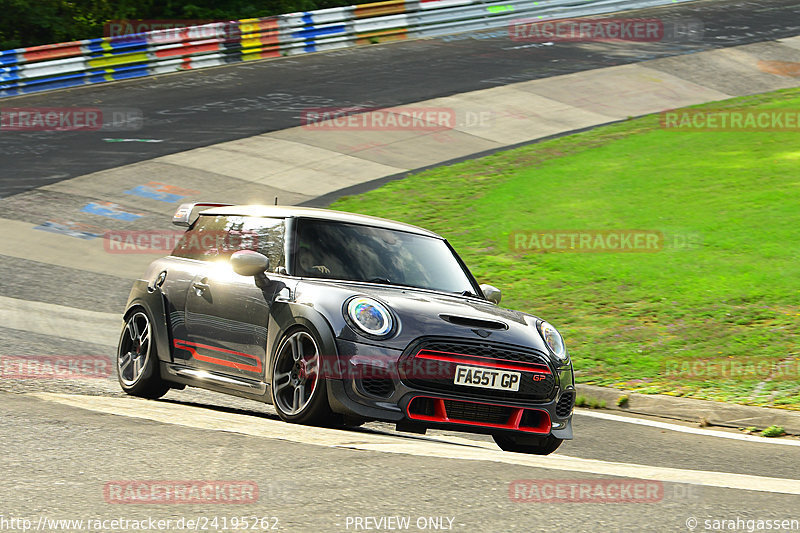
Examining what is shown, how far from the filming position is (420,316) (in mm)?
6535

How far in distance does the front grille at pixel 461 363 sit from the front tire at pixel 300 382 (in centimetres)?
55

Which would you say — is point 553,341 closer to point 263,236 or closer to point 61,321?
point 263,236

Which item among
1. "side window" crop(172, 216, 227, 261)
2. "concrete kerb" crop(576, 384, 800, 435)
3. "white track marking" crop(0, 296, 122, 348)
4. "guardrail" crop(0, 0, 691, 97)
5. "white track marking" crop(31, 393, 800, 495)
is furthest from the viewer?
"guardrail" crop(0, 0, 691, 97)

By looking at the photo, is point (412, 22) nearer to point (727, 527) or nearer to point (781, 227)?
point (781, 227)

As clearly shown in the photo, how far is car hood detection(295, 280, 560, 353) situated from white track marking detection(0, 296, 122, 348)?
15.8ft

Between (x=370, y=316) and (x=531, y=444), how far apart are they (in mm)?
1531

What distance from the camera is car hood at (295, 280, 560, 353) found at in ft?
21.1

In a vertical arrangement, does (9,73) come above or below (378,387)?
above

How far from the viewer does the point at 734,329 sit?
10781mm

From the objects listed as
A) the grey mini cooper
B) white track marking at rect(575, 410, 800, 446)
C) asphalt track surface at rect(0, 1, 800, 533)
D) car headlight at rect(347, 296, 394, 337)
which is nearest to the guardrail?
asphalt track surface at rect(0, 1, 800, 533)

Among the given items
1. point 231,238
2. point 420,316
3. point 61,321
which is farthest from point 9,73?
point 420,316

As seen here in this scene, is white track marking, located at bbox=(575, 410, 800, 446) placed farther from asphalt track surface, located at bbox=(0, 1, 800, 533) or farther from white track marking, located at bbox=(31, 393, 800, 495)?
white track marking, located at bbox=(31, 393, 800, 495)

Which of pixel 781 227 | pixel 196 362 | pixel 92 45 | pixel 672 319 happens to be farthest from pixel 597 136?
pixel 196 362

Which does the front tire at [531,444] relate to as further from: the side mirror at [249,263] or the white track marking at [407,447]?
the side mirror at [249,263]
